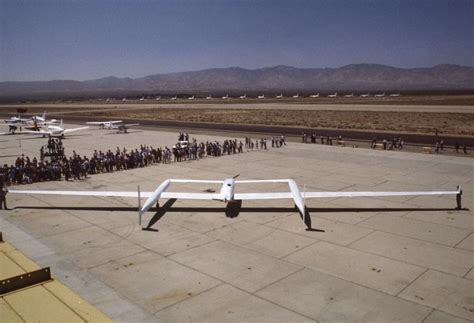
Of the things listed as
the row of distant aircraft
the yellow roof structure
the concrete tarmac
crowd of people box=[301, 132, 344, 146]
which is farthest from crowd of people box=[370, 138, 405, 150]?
the yellow roof structure

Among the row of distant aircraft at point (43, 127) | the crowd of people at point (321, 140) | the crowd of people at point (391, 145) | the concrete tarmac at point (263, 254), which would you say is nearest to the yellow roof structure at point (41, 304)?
the concrete tarmac at point (263, 254)

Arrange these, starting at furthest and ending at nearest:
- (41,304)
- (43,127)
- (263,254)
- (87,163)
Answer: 1. (43,127)
2. (87,163)
3. (263,254)
4. (41,304)

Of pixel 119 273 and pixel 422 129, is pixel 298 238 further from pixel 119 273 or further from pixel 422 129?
pixel 422 129

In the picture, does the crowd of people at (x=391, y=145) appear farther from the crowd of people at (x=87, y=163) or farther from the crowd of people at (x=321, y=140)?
the crowd of people at (x=87, y=163)

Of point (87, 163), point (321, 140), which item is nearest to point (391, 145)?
point (321, 140)

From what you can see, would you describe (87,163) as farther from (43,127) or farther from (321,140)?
(43,127)

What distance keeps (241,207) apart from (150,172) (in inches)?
552

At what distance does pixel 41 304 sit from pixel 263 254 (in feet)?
33.4

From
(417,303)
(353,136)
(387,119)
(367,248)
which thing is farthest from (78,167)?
(387,119)

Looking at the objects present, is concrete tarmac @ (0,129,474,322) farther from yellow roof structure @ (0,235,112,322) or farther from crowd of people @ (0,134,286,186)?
yellow roof structure @ (0,235,112,322)

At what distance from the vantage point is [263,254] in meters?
16.8

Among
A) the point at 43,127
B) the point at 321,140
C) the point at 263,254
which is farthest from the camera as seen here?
the point at 43,127

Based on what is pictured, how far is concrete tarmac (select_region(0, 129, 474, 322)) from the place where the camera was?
12656mm

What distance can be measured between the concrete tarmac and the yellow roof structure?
3.66 metres
